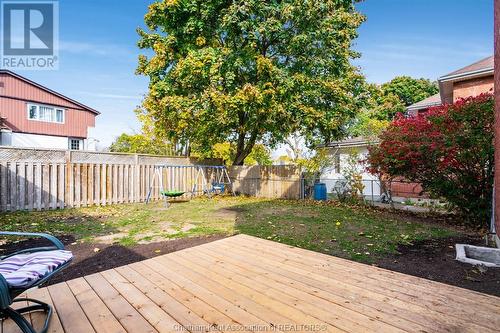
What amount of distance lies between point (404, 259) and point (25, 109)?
83.7 feet

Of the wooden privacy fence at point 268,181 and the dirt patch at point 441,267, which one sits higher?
the wooden privacy fence at point 268,181

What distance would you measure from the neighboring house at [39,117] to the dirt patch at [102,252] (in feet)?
60.8

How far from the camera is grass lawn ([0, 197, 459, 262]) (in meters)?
5.14

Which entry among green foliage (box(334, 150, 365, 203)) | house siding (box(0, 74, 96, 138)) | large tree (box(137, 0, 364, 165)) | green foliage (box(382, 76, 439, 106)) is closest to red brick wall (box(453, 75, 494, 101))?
large tree (box(137, 0, 364, 165))

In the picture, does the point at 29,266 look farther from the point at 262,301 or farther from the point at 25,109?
the point at 25,109

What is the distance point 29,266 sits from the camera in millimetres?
1875

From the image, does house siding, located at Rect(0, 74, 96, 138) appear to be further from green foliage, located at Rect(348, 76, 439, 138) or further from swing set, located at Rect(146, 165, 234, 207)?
green foliage, located at Rect(348, 76, 439, 138)

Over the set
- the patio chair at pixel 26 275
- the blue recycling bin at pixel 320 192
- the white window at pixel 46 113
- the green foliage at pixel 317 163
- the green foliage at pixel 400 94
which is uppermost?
the green foliage at pixel 400 94

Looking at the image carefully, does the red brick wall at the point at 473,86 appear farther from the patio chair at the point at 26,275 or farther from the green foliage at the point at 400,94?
the green foliage at the point at 400,94

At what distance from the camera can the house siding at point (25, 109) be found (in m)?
19.3

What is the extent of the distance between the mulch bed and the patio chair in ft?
5.45

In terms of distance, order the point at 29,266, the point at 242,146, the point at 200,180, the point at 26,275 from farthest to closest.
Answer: the point at 242,146 < the point at 200,180 < the point at 29,266 < the point at 26,275

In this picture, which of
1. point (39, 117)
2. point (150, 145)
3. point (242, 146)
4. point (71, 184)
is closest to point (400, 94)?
point (242, 146)

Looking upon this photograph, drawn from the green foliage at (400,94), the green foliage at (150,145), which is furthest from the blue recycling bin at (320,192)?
Answer: the green foliage at (400,94)
